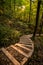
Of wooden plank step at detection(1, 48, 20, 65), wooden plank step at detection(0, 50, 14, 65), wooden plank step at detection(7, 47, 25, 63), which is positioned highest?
wooden plank step at detection(1, 48, 20, 65)

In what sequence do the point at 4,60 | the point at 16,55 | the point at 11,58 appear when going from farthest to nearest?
the point at 16,55 < the point at 11,58 < the point at 4,60

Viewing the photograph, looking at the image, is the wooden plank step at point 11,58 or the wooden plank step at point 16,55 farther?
the wooden plank step at point 16,55

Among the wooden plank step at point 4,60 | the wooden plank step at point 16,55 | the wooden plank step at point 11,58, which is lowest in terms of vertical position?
the wooden plank step at point 16,55

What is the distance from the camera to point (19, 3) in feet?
74.6

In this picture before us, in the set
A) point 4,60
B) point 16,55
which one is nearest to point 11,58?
point 4,60

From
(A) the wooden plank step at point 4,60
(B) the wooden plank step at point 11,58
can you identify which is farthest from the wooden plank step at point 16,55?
(A) the wooden plank step at point 4,60

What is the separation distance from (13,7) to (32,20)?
5.46 metres

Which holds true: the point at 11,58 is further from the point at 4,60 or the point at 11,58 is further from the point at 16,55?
the point at 16,55

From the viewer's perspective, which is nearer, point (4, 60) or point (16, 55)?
point (4, 60)

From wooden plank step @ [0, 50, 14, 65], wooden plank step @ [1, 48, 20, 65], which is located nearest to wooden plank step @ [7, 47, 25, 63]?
wooden plank step @ [1, 48, 20, 65]

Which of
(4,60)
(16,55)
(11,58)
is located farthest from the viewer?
(16,55)

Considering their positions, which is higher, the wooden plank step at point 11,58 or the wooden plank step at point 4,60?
the wooden plank step at point 11,58

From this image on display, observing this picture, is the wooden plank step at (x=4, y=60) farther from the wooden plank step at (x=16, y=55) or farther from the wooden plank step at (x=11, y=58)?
the wooden plank step at (x=16, y=55)

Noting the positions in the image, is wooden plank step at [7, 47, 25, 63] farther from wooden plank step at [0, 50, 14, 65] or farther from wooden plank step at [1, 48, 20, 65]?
wooden plank step at [0, 50, 14, 65]
